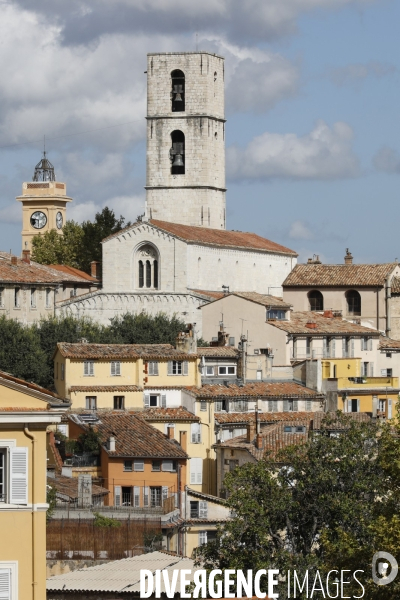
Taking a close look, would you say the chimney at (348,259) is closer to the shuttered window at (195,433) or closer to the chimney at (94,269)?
the chimney at (94,269)

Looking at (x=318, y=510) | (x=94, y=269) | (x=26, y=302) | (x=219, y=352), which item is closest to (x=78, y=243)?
(x=94, y=269)

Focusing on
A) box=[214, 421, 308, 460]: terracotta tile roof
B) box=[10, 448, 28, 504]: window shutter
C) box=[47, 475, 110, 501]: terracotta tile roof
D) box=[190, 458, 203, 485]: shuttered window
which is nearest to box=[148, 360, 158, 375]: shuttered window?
box=[190, 458, 203, 485]: shuttered window

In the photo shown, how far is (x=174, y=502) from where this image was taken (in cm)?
4691

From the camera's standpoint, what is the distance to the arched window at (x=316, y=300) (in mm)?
89875

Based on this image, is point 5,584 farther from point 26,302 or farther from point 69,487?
point 26,302

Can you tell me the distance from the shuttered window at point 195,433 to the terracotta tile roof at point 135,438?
2.76m

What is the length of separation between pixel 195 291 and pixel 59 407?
2471 inches

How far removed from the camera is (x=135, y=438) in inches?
2024

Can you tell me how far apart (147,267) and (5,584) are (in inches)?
2598

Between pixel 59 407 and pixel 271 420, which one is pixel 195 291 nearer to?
pixel 271 420

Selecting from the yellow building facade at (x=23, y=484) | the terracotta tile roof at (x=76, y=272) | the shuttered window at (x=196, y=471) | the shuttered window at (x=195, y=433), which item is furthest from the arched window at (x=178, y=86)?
the yellow building facade at (x=23, y=484)

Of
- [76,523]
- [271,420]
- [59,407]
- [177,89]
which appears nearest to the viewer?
[59,407]

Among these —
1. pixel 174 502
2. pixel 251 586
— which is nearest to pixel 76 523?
pixel 174 502

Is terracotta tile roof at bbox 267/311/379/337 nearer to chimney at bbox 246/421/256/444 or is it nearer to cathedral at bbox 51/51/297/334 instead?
cathedral at bbox 51/51/297/334
